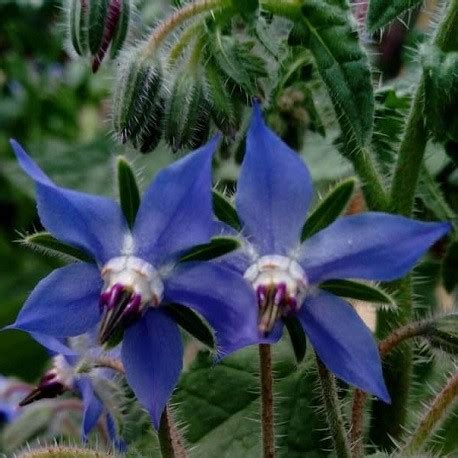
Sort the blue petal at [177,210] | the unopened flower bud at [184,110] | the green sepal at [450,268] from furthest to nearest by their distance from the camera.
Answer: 1. the green sepal at [450,268]
2. the unopened flower bud at [184,110]
3. the blue petal at [177,210]

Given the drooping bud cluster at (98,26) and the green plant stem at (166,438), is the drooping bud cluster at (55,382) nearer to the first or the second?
the green plant stem at (166,438)

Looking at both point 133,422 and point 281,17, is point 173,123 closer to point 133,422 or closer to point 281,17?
point 281,17

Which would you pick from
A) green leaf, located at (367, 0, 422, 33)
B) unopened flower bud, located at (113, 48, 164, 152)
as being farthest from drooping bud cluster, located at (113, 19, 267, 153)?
green leaf, located at (367, 0, 422, 33)

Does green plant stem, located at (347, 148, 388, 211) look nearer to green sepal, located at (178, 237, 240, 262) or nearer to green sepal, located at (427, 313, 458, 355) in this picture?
green sepal, located at (427, 313, 458, 355)

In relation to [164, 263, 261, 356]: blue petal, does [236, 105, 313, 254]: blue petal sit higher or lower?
higher

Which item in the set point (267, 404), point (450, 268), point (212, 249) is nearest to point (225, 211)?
point (212, 249)

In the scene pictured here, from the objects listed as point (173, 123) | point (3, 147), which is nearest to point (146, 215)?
point (173, 123)

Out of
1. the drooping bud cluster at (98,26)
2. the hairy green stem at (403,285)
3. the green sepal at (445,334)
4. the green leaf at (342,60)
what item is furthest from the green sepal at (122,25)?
the green sepal at (445,334)
